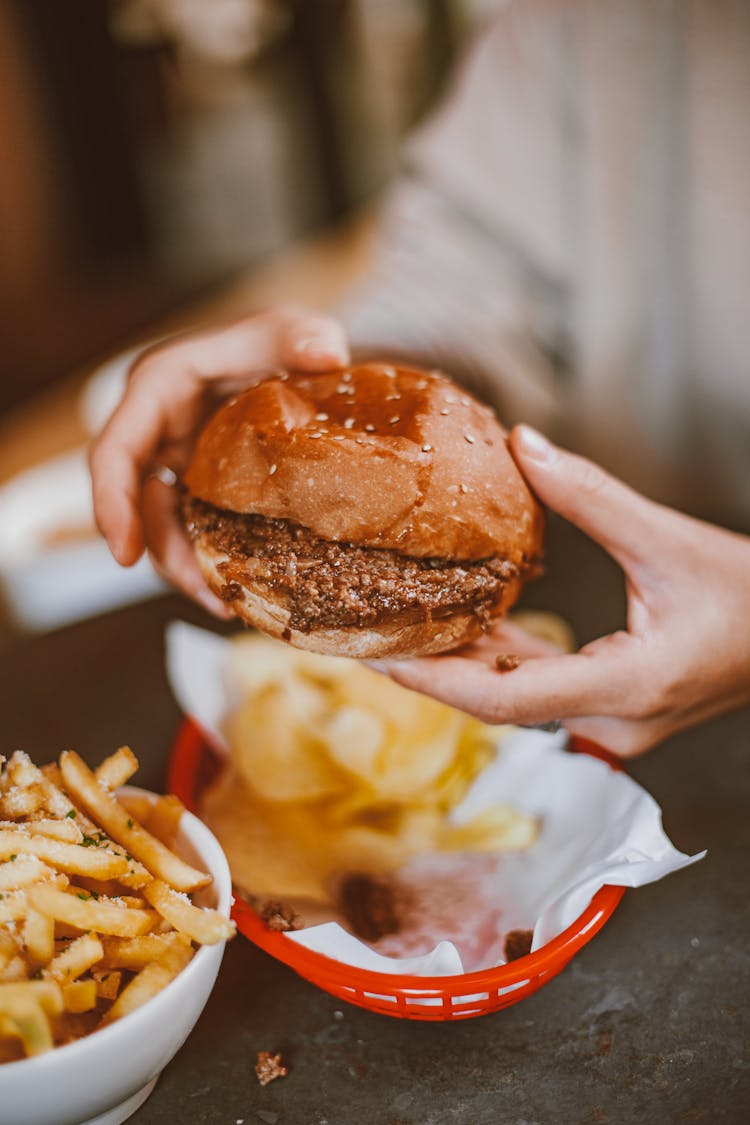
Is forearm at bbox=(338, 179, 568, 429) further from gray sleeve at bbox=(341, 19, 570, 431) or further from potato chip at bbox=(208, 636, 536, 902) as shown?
potato chip at bbox=(208, 636, 536, 902)

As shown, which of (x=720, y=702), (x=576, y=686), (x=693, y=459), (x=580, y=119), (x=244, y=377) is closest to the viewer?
(x=576, y=686)

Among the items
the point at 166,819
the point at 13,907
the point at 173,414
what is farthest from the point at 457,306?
the point at 13,907

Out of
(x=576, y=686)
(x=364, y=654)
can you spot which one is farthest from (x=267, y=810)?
(x=576, y=686)

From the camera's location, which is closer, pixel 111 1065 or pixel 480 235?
pixel 111 1065

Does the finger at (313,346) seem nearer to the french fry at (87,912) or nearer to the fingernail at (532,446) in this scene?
the fingernail at (532,446)

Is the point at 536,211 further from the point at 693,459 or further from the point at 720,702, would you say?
the point at 720,702

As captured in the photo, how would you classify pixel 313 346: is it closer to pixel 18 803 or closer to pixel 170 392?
pixel 170 392

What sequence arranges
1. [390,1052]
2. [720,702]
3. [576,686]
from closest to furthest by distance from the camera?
[390,1052]
[576,686]
[720,702]
